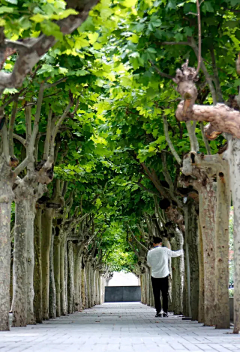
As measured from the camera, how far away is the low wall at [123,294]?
77.8 metres

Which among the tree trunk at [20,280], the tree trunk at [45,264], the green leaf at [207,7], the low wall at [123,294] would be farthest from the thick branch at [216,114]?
the low wall at [123,294]

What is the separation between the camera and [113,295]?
79.1 meters

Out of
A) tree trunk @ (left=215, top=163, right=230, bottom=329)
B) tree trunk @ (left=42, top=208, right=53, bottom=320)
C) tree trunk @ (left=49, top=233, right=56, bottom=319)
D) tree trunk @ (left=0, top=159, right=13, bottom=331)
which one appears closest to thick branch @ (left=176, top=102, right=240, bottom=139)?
tree trunk @ (left=215, top=163, right=230, bottom=329)

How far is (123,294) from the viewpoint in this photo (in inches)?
3091

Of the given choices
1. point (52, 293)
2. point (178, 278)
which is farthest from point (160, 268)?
point (178, 278)

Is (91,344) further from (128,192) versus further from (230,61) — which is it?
(128,192)

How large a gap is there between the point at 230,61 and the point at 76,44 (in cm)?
323

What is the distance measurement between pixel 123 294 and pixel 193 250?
208ft

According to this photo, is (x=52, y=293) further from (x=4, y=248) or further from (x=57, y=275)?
(x=4, y=248)

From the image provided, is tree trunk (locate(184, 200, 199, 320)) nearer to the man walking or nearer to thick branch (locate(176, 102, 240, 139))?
the man walking

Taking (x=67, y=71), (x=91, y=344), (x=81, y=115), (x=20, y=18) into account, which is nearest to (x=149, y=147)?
(x=81, y=115)

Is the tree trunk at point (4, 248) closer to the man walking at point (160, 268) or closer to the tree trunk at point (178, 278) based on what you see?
the man walking at point (160, 268)

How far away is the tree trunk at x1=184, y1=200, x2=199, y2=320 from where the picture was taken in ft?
53.1

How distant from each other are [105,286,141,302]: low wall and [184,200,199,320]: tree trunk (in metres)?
61.7
